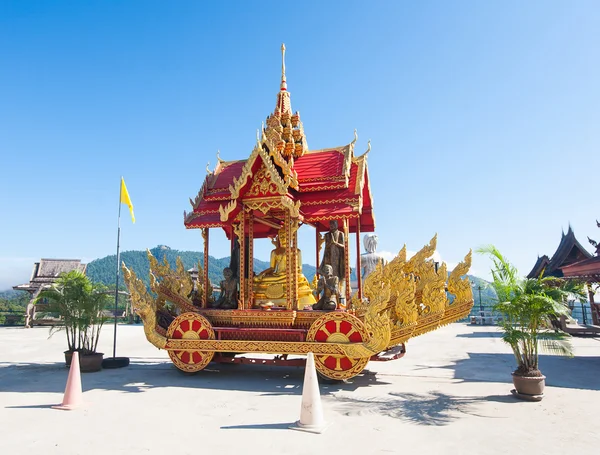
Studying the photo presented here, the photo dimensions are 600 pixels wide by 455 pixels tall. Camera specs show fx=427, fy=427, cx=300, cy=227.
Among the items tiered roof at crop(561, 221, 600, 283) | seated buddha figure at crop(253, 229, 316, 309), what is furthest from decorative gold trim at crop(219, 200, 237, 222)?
tiered roof at crop(561, 221, 600, 283)

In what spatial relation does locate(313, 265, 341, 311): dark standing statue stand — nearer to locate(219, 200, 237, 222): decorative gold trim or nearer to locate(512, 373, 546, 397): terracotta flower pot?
locate(219, 200, 237, 222): decorative gold trim

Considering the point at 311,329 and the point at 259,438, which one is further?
the point at 311,329

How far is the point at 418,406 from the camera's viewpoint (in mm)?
6336

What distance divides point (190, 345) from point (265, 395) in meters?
2.25

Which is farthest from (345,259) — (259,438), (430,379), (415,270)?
(259,438)

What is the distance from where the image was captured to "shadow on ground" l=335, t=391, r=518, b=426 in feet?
18.8

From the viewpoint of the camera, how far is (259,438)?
4.82 meters

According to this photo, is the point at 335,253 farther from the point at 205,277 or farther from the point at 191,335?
the point at 191,335

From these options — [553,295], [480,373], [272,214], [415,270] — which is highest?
[272,214]

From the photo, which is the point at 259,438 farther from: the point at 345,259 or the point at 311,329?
the point at 345,259

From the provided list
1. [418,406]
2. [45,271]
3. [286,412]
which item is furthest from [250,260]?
[45,271]

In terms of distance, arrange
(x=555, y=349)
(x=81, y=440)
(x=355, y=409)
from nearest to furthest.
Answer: (x=81, y=440) → (x=355, y=409) → (x=555, y=349)

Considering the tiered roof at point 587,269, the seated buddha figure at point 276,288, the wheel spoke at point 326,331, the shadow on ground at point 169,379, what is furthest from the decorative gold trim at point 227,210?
the tiered roof at point 587,269

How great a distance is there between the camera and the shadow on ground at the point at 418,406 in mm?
5719
